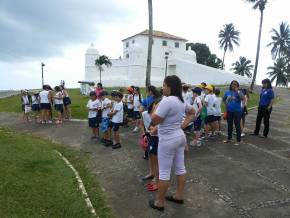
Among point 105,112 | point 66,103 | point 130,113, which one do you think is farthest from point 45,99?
point 105,112

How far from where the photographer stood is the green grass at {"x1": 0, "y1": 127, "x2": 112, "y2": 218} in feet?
15.4

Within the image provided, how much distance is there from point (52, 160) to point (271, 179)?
4743 millimetres

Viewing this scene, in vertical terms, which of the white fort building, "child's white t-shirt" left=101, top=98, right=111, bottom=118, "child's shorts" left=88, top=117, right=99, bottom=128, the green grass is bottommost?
the green grass

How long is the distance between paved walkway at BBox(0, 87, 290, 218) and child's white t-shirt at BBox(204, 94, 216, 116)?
862 millimetres

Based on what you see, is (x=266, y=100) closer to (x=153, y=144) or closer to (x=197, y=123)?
(x=197, y=123)

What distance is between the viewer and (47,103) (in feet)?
42.0

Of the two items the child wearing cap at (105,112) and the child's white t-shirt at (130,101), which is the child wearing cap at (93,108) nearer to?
the child wearing cap at (105,112)

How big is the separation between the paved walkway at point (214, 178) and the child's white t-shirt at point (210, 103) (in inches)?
33.9

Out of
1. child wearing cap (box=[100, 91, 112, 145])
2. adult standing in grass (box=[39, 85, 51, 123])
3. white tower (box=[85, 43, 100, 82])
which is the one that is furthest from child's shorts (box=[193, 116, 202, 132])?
white tower (box=[85, 43, 100, 82])

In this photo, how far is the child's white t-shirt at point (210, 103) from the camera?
903cm

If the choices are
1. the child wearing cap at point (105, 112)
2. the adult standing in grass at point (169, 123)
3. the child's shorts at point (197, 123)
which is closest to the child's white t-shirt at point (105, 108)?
the child wearing cap at point (105, 112)

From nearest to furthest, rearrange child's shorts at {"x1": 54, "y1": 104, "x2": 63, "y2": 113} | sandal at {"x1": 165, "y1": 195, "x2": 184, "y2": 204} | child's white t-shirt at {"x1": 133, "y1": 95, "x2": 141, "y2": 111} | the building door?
sandal at {"x1": 165, "y1": 195, "x2": 184, "y2": 204} → child's white t-shirt at {"x1": 133, "y1": 95, "x2": 141, "y2": 111} → child's shorts at {"x1": 54, "y1": 104, "x2": 63, "y2": 113} → the building door

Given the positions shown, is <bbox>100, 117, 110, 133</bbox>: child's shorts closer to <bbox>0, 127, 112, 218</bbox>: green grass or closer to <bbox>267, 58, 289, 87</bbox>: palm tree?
<bbox>0, 127, 112, 218</bbox>: green grass

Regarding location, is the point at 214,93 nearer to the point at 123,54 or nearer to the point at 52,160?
the point at 52,160
